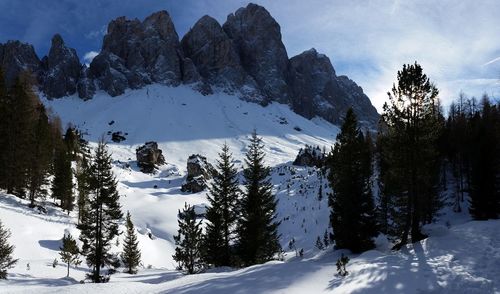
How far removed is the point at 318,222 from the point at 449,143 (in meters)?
19.7

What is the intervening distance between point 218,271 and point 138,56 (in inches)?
7192

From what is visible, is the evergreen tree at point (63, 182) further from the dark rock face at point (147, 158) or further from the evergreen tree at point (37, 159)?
the dark rock face at point (147, 158)

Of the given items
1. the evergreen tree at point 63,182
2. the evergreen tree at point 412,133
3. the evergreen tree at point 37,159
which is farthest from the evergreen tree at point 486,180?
the evergreen tree at point 63,182

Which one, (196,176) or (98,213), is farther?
(196,176)

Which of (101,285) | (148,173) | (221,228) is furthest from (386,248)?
(148,173)

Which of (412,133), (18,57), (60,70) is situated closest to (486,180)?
(412,133)

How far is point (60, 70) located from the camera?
17888 centimetres

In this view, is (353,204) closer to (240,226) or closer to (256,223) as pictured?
(256,223)

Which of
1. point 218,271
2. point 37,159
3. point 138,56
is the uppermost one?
point 138,56

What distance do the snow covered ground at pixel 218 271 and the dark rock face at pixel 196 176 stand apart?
1.99m

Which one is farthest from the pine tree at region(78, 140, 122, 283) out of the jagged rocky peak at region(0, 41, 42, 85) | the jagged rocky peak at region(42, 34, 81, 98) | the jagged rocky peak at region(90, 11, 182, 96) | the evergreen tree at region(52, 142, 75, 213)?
the jagged rocky peak at region(0, 41, 42, 85)

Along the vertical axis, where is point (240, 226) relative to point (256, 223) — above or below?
below

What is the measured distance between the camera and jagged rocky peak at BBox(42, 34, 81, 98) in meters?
176

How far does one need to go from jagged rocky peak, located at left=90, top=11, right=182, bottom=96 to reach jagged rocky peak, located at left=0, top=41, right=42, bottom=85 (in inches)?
1072
